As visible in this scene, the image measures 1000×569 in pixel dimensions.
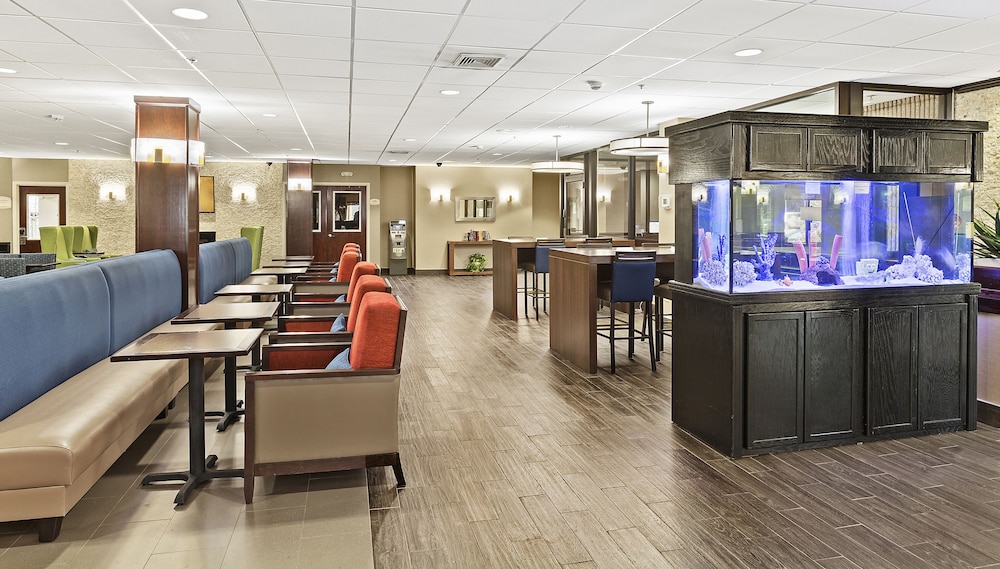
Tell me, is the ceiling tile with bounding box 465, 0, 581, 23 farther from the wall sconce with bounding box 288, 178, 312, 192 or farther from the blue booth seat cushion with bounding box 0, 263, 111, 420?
the wall sconce with bounding box 288, 178, 312, 192

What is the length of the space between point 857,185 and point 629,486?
2.25 metres

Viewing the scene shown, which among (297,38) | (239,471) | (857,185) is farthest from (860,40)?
(239,471)

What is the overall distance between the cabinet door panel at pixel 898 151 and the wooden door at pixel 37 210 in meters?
16.7

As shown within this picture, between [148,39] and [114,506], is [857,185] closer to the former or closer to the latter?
[114,506]

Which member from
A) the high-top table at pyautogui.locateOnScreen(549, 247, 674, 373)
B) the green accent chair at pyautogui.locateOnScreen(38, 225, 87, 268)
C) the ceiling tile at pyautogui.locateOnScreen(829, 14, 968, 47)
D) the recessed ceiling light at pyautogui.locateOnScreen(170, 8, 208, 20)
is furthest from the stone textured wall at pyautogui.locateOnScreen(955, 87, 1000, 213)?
the green accent chair at pyautogui.locateOnScreen(38, 225, 87, 268)

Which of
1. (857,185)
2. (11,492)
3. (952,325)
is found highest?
(857,185)

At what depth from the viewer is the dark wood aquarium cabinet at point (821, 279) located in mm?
3877

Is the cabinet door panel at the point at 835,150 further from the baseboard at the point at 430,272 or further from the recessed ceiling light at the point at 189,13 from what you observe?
the baseboard at the point at 430,272

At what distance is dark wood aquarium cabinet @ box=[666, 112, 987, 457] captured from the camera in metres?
3.88

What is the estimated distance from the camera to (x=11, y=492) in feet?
9.12

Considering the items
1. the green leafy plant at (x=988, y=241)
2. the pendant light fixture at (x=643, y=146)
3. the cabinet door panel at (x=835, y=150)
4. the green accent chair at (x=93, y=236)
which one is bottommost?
the green leafy plant at (x=988, y=241)

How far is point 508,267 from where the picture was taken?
30.9 ft

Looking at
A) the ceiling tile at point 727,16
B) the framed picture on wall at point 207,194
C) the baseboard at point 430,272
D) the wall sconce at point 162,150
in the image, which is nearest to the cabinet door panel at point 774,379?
the ceiling tile at point 727,16

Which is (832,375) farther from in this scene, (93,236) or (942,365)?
(93,236)
